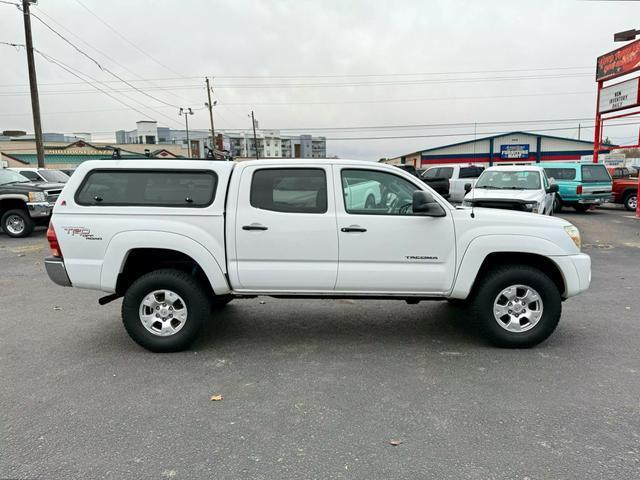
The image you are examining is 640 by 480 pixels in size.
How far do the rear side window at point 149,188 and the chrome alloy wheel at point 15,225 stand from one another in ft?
32.0

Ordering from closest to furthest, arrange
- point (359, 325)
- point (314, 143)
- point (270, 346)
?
point (270, 346) → point (359, 325) → point (314, 143)

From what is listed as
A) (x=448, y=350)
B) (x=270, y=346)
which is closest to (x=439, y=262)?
(x=448, y=350)

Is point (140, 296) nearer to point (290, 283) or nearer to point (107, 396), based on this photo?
point (107, 396)


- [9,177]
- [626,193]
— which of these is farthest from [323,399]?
[626,193]

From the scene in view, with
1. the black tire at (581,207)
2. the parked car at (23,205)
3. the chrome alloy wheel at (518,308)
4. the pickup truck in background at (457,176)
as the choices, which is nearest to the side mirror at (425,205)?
the chrome alloy wheel at (518,308)

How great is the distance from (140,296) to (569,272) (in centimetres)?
415

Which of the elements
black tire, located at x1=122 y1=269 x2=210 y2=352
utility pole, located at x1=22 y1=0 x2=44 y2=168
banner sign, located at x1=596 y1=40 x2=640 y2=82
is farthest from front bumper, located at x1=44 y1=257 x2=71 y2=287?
banner sign, located at x1=596 y1=40 x2=640 y2=82

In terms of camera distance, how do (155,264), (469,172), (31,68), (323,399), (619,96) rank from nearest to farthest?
(323,399) → (155,264) → (619,96) → (31,68) → (469,172)

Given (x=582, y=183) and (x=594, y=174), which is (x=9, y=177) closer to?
(x=582, y=183)

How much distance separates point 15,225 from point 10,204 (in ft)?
1.93

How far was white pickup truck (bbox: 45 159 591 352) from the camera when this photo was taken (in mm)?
4258

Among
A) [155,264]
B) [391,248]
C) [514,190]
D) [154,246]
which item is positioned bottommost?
[155,264]

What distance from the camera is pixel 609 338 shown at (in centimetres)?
474

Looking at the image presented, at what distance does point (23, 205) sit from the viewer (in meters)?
12.1
